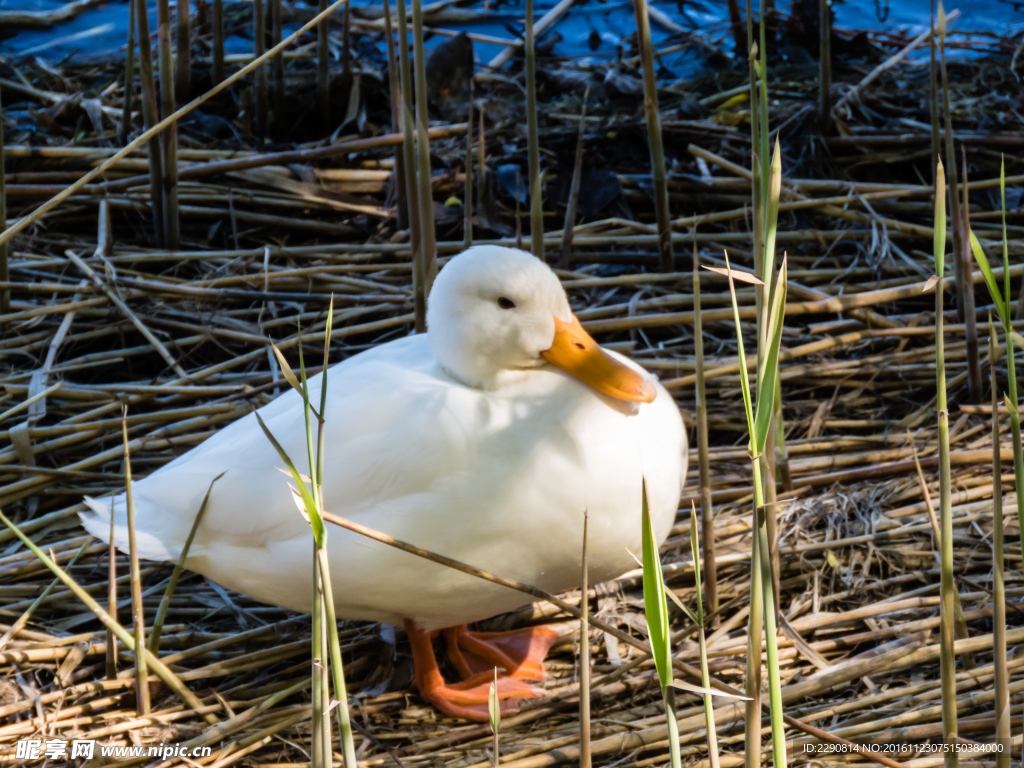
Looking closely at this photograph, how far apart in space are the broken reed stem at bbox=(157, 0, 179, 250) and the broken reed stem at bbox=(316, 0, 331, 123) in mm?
668

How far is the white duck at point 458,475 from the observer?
1.73 metres

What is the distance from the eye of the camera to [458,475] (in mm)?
1718

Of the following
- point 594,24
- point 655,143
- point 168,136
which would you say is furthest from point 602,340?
point 594,24

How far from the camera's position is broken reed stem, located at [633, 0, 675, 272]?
260cm

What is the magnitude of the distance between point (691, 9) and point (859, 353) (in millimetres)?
2709

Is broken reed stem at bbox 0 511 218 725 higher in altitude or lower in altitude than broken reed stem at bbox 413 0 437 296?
lower

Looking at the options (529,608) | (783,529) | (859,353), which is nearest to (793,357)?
(859,353)

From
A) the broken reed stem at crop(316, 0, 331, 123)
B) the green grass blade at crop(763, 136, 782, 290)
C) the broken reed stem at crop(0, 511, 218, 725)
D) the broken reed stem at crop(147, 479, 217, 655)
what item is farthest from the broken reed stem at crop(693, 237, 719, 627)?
the broken reed stem at crop(316, 0, 331, 123)

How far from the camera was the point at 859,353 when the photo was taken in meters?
2.79

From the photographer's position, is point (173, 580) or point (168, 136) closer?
point (173, 580)

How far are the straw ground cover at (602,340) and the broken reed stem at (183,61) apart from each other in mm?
184

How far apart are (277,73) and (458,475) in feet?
8.31

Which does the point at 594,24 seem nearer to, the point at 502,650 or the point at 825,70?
→ the point at 825,70

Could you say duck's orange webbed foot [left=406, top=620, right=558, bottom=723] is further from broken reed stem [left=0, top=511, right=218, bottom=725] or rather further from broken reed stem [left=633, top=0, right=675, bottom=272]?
broken reed stem [left=633, top=0, right=675, bottom=272]
